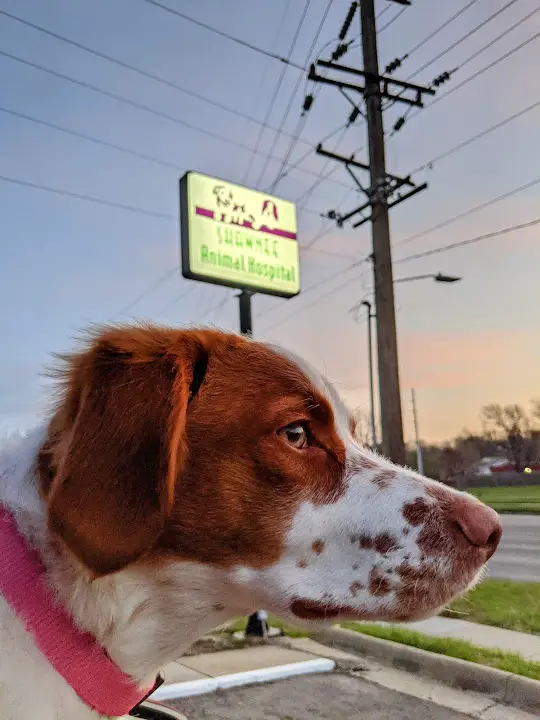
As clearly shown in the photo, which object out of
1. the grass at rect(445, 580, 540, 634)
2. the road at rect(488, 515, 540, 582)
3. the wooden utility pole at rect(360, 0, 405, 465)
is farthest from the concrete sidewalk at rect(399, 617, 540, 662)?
the wooden utility pole at rect(360, 0, 405, 465)

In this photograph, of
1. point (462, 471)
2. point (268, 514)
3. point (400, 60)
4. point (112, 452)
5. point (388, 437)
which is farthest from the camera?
point (400, 60)

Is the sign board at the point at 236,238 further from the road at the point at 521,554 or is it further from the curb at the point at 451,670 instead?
the curb at the point at 451,670

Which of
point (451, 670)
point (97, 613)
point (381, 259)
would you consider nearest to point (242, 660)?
point (451, 670)

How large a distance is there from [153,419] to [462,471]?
11.5ft

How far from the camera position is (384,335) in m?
8.51

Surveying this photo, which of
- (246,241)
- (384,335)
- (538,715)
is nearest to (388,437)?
(384,335)

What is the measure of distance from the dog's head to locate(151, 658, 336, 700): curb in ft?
11.1

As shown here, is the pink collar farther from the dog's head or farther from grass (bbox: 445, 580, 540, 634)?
grass (bbox: 445, 580, 540, 634)

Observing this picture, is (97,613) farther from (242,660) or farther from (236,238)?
(236,238)

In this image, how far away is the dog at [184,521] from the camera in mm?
1303

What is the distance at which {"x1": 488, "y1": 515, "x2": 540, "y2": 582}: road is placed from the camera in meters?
5.25

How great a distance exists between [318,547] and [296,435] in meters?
0.29

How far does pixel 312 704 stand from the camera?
445 cm

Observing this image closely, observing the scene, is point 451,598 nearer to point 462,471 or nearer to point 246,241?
point 462,471
